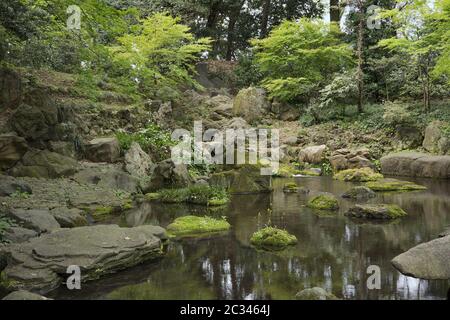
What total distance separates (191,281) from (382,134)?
54.1 ft

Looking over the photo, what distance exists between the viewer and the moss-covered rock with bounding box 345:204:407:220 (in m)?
8.88

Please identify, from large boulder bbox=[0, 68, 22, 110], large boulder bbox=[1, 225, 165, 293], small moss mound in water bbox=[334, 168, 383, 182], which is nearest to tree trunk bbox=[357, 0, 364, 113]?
small moss mound in water bbox=[334, 168, 383, 182]

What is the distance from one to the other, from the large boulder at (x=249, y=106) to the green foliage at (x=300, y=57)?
110 cm

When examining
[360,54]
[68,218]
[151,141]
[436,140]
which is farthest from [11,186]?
[360,54]

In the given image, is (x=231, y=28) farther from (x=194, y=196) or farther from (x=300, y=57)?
(x=194, y=196)

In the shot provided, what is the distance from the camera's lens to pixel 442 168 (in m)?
14.9

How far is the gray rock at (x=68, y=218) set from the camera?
768 centimetres

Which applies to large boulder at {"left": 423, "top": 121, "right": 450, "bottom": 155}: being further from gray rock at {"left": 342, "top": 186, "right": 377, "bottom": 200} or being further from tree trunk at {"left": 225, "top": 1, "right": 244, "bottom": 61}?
tree trunk at {"left": 225, "top": 1, "right": 244, "bottom": 61}

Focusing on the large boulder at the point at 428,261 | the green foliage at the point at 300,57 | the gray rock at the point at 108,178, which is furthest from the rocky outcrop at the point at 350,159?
the large boulder at the point at 428,261

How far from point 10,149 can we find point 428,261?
934 cm

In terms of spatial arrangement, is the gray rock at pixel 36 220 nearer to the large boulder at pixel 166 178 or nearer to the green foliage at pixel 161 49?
the large boulder at pixel 166 178

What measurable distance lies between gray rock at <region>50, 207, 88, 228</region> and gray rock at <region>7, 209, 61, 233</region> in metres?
0.25

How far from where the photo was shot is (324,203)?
10078 millimetres
